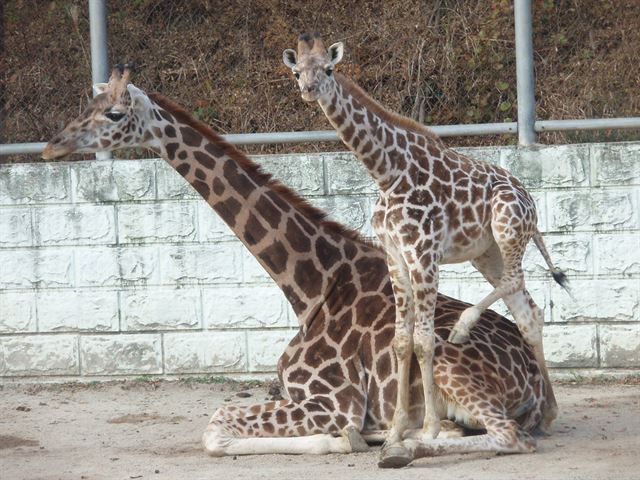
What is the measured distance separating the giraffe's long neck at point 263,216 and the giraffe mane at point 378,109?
988 millimetres

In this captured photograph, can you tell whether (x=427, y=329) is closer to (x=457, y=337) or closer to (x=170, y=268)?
(x=457, y=337)

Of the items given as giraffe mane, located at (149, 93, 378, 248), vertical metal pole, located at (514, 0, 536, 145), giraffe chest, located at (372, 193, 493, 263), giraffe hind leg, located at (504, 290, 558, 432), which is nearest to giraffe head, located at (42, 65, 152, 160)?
giraffe mane, located at (149, 93, 378, 248)

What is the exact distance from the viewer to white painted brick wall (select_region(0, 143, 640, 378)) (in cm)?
892


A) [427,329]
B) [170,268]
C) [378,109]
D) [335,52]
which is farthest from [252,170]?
[170,268]

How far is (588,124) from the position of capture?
29.1ft

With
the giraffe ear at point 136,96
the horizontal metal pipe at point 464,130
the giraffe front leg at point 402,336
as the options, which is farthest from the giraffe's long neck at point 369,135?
the horizontal metal pipe at point 464,130

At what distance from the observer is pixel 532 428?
23.8 feet

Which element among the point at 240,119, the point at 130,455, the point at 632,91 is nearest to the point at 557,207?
the point at 632,91

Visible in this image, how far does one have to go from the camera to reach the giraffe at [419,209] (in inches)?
257

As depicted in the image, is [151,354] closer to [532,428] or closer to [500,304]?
[500,304]

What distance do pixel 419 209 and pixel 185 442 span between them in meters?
2.23

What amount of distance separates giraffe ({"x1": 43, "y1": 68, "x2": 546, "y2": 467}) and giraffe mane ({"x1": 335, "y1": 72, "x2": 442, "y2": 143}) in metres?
0.98

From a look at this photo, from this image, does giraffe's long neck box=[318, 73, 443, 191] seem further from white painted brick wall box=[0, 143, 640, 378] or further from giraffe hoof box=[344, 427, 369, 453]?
white painted brick wall box=[0, 143, 640, 378]

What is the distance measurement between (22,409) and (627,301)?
464 cm
